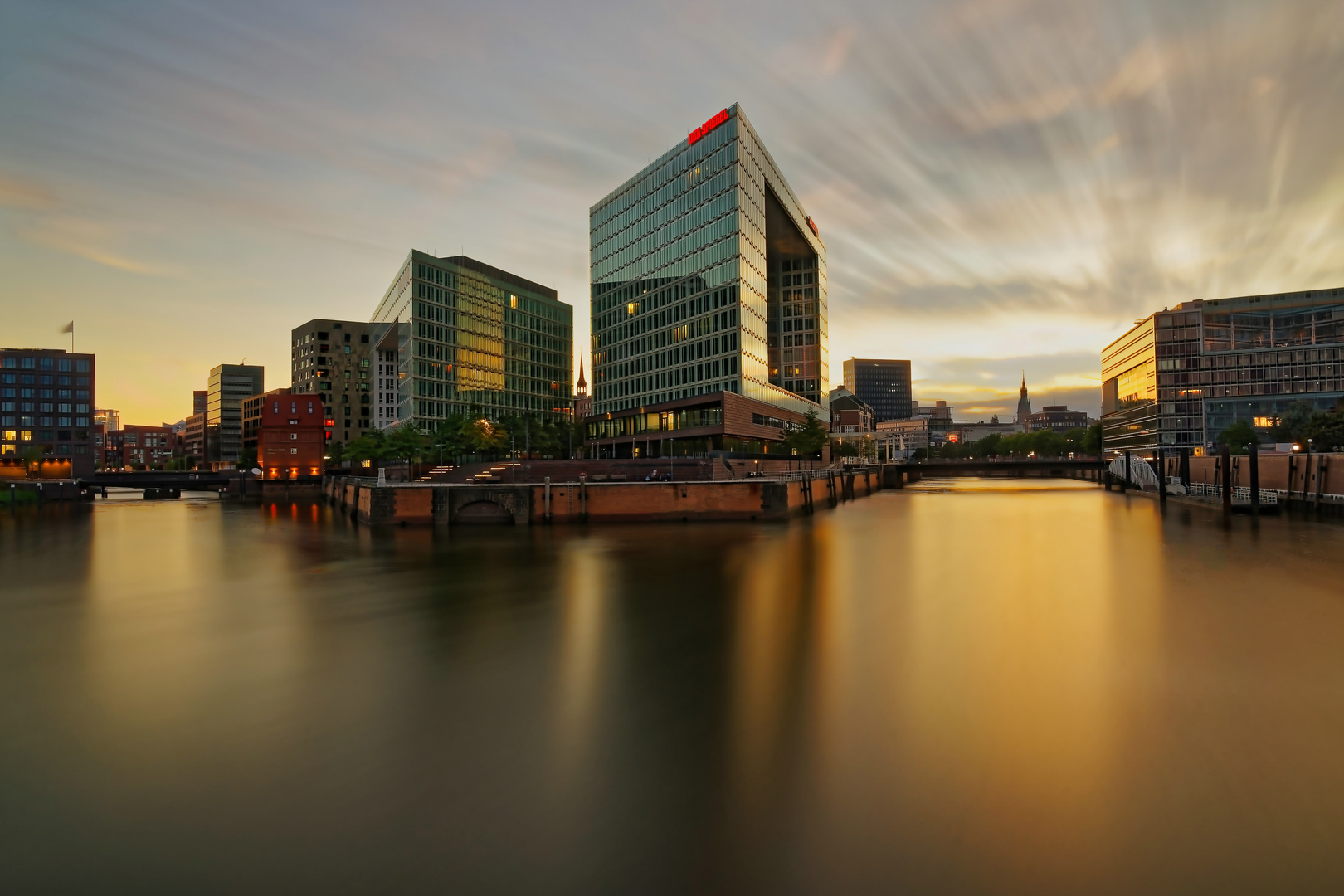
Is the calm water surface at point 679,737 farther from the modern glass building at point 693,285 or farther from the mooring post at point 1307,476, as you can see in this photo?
the modern glass building at point 693,285

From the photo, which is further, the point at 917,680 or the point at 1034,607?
the point at 1034,607

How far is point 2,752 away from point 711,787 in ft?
39.6

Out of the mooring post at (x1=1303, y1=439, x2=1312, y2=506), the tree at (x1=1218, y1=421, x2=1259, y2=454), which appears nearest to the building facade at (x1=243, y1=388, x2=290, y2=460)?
the mooring post at (x1=1303, y1=439, x2=1312, y2=506)

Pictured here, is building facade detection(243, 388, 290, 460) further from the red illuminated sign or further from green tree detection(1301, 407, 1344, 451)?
green tree detection(1301, 407, 1344, 451)

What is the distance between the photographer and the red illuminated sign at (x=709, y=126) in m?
Answer: 86.9

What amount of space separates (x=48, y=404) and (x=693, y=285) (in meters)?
138

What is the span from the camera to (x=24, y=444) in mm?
131250

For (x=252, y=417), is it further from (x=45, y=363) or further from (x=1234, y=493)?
(x=1234, y=493)

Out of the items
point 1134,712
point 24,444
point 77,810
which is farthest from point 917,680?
point 24,444

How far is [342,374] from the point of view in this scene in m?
150

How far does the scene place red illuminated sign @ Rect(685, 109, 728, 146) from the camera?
86856 millimetres

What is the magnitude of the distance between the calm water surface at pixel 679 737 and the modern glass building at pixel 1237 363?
147353 millimetres

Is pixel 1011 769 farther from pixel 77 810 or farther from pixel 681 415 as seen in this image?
pixel 681 415

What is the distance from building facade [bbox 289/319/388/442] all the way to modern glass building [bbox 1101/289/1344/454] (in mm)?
175766
